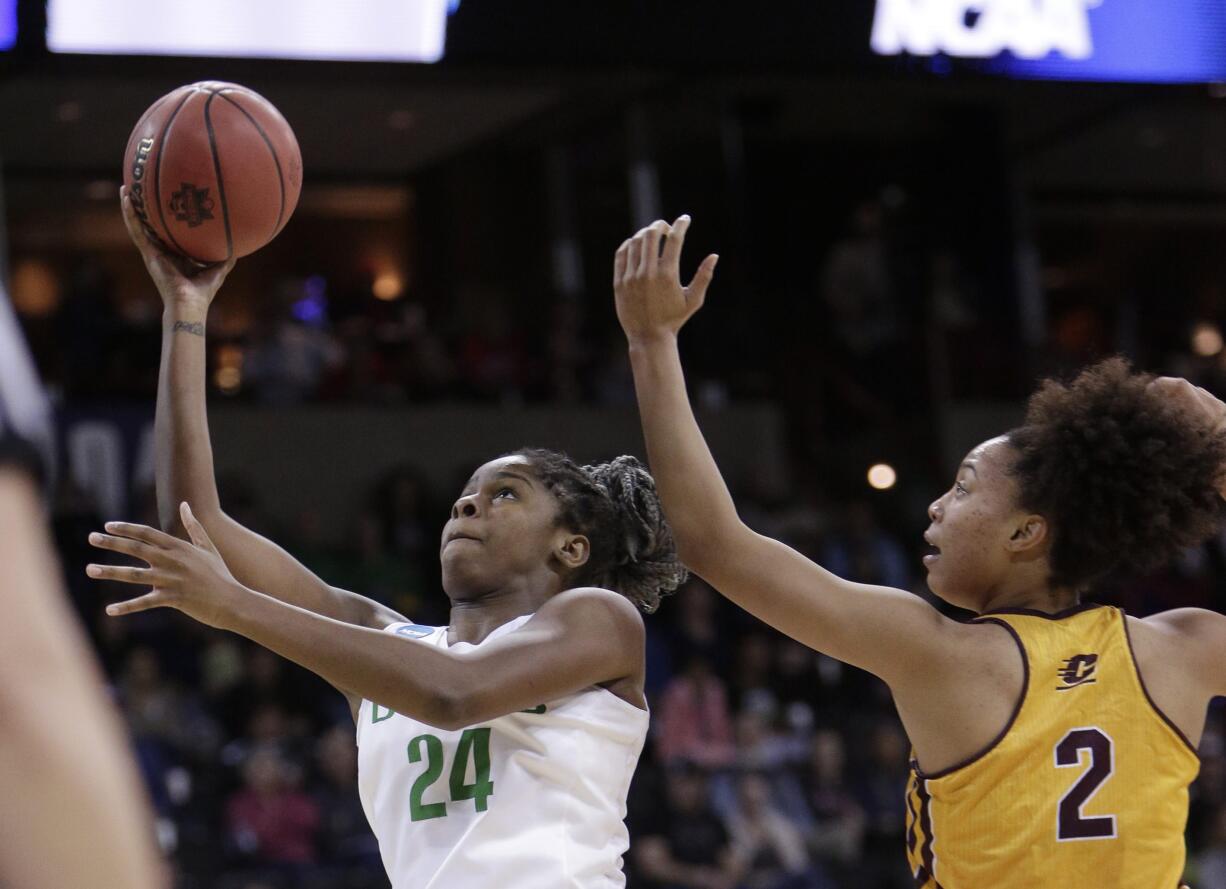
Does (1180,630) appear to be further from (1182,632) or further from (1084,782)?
(1084,782)

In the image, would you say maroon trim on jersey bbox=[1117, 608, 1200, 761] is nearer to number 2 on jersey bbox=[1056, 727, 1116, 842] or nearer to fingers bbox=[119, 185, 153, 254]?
number 2 on jersey bbox=[1056, 727, 1116, 842]

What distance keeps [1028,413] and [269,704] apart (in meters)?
5.67

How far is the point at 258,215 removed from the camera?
3.07 meters

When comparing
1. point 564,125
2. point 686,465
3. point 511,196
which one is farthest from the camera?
point 511,196

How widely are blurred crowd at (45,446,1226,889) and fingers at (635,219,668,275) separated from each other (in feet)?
14.6

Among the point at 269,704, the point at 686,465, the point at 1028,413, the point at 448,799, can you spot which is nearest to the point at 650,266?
the point at 686,465

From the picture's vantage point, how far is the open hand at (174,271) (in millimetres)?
2936

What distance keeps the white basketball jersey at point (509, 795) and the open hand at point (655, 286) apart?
556 millimetres

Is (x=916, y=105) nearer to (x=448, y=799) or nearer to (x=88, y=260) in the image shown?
(x=88, y=260)

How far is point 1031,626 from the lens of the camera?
8.33 ft

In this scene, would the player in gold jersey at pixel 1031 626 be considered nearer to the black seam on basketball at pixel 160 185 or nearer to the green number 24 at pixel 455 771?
the green number 24 at pixel 455 771

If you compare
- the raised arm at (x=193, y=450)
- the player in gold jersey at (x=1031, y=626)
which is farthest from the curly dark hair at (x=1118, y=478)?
the raised arm at (x=193, y=450)

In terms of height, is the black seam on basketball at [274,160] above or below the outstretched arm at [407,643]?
above

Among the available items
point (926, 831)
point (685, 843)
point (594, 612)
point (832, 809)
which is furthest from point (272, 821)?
point (926, 831)
